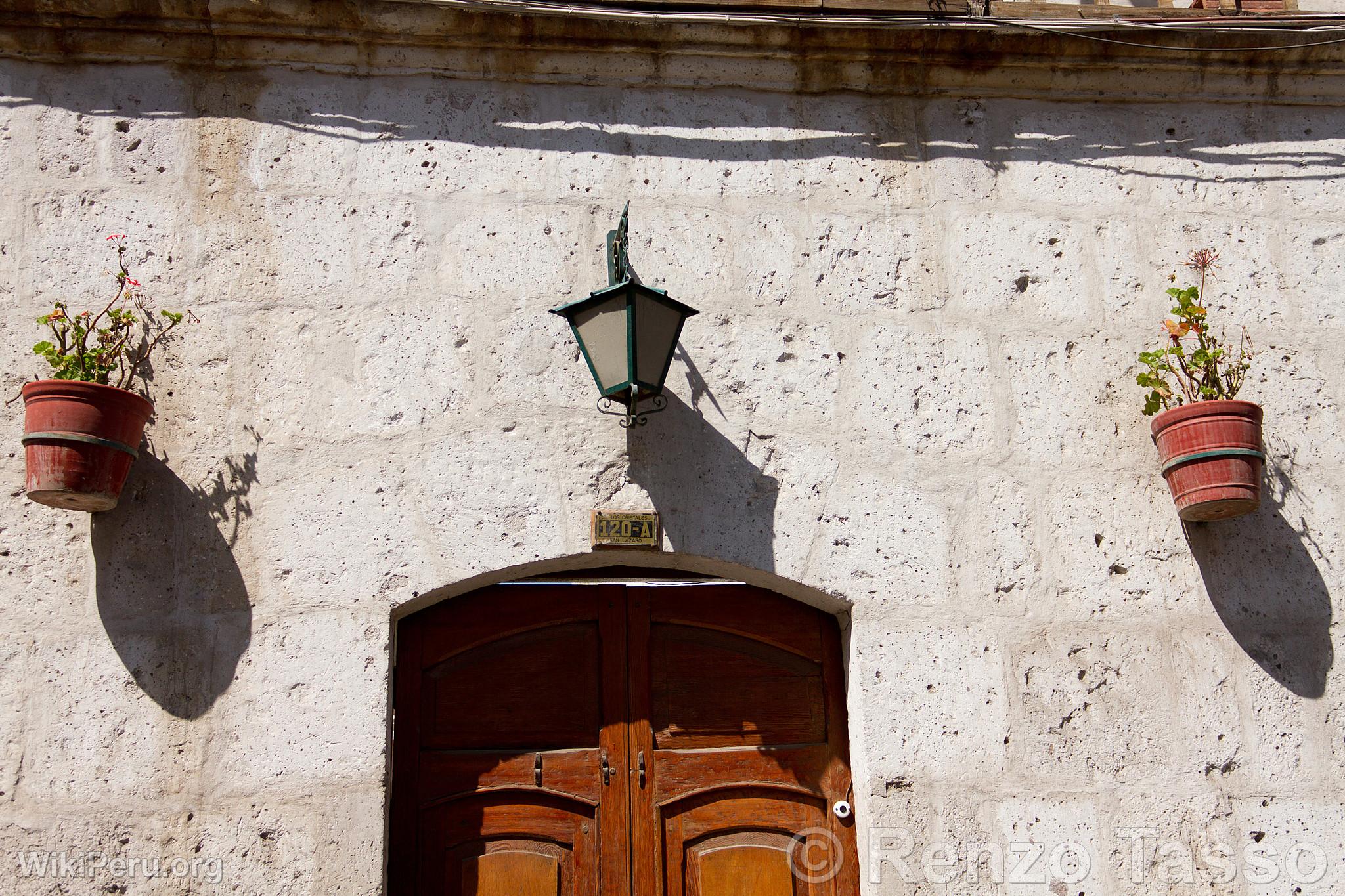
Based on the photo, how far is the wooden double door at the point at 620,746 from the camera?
291cm

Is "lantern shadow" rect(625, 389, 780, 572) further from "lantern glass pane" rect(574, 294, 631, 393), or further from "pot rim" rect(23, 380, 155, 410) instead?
"pot rim" rect(23, 380, 155, 410)

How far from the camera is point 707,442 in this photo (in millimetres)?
3096

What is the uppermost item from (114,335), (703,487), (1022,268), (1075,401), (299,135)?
(299,135)

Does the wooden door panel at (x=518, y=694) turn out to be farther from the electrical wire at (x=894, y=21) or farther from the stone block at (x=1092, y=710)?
the electrical wire at (x=894, y=21)

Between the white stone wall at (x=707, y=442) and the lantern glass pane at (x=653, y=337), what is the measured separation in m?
0.25

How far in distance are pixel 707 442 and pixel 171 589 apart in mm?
1465

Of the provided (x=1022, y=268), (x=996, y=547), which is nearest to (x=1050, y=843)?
(x=996, y=547)

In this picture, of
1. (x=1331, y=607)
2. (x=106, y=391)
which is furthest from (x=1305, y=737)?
(x=106, y=391)

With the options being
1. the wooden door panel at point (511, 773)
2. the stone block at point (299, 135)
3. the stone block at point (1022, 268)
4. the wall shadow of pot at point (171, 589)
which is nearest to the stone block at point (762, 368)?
the stone block at point (1022, 268)

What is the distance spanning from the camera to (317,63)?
3.30m

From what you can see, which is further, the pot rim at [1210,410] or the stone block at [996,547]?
the stone block at [996,547]

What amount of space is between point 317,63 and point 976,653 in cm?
256

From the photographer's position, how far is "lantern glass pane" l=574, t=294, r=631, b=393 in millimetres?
2816

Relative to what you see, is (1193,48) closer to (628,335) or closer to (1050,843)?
(628,335)
